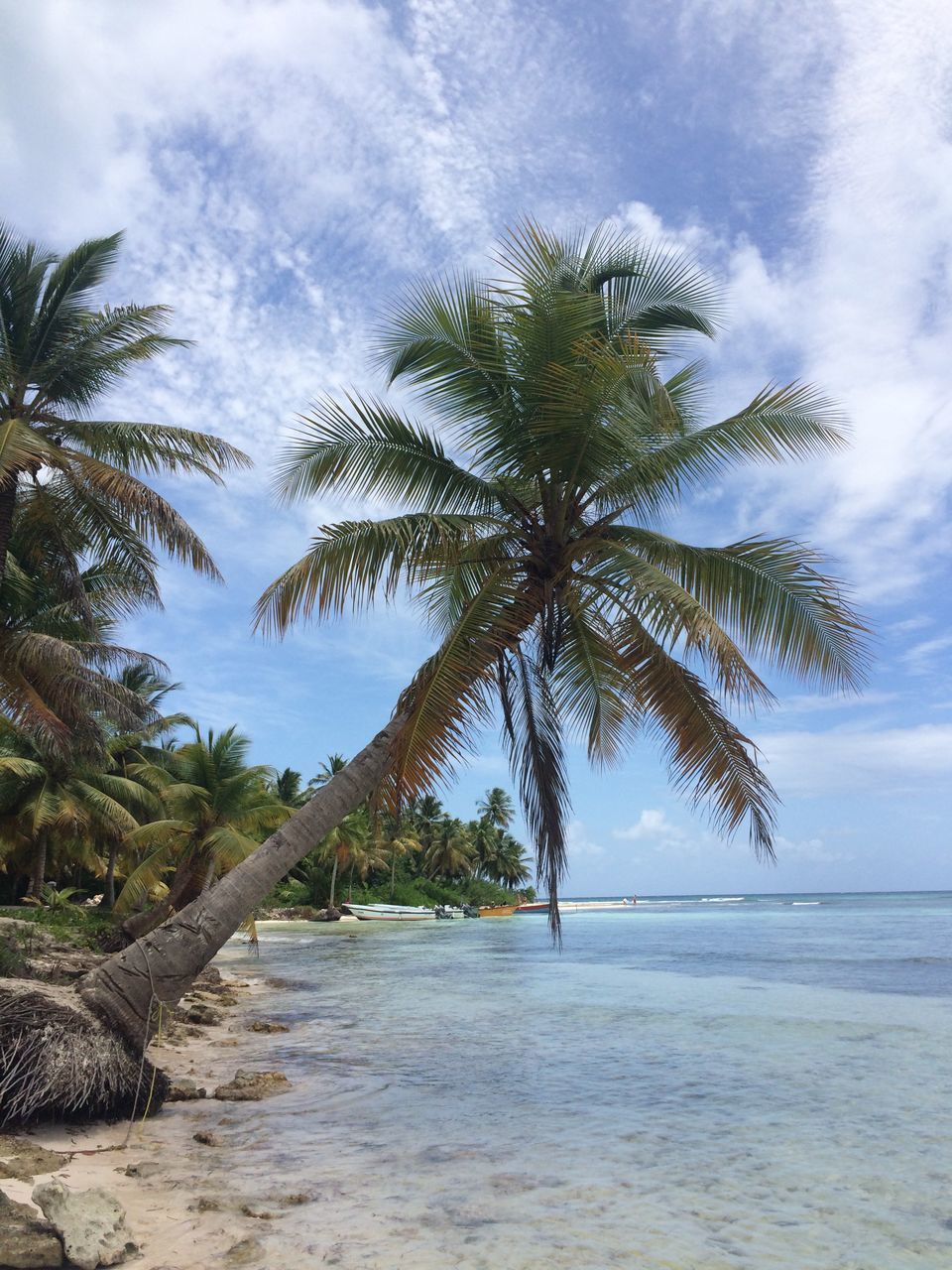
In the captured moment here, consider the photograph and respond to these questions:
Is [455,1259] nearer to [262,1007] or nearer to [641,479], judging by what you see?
[641,479]

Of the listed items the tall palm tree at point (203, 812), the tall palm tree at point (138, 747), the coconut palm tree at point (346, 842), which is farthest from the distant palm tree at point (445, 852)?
the tall palm tree at point (203, 812)

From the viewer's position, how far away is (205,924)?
697cm

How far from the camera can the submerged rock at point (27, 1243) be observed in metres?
3.69

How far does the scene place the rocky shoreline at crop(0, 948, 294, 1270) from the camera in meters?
3.87

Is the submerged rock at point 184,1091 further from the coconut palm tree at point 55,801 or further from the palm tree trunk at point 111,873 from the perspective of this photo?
the palm tree trunk at point 111,873

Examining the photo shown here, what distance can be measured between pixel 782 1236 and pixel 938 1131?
3.08m

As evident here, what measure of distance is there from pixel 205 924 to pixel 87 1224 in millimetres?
3088

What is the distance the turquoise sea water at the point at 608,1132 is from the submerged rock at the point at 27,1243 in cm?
98

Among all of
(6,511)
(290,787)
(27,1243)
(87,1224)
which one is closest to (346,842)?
(290,787)

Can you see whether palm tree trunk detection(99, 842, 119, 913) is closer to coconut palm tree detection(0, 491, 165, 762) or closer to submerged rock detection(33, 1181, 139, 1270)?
coconut palm tree detection(0, 491, 165, 762)

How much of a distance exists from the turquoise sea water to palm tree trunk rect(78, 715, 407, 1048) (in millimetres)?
1173

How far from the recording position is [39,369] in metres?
11.4

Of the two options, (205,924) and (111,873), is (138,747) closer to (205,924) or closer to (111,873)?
(111,873)

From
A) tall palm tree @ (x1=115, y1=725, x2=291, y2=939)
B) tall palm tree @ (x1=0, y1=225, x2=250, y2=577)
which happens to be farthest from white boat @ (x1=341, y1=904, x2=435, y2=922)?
tall palm tree @ (x1=0, y1=225, x2=250, y2=577)
